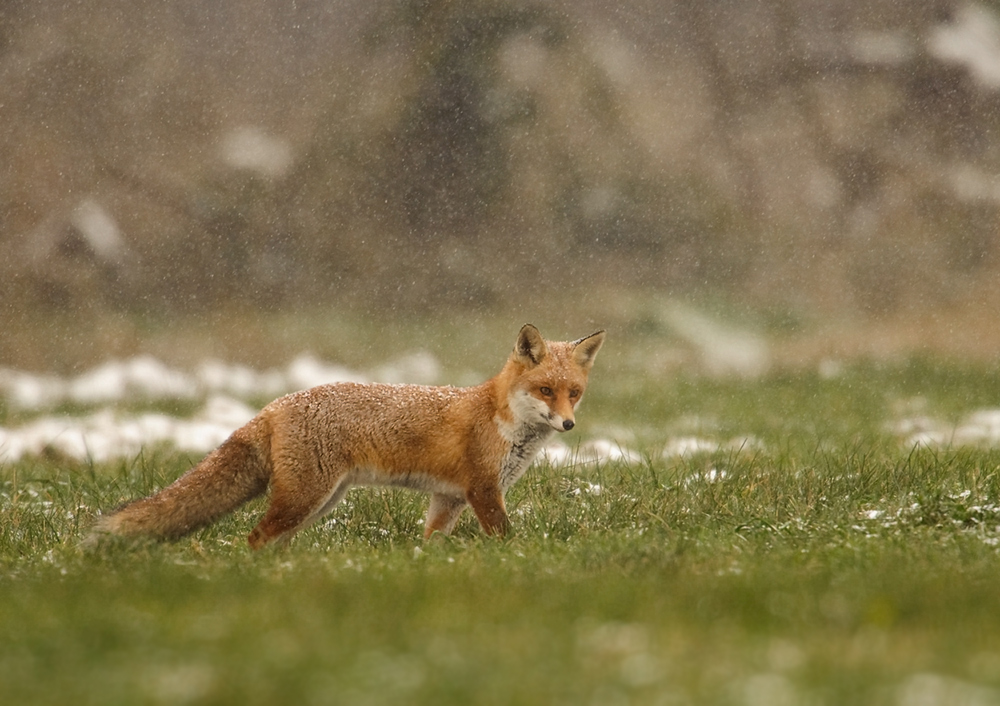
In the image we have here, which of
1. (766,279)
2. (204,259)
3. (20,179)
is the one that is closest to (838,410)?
(766,279)

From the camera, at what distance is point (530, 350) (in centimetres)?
758

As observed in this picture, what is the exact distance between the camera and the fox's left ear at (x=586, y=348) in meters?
7.74

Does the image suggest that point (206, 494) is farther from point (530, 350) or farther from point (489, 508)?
point (530, 350)

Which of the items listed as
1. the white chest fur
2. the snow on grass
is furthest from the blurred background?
the white chest fur

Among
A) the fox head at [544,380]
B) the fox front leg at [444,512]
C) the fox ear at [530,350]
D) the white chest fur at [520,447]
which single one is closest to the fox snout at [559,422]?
the fox head at [544,380]

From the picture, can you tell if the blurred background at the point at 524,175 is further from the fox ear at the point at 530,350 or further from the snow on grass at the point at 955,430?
the fox ear at the point at 530,350

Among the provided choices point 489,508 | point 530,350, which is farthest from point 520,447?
point 530,350

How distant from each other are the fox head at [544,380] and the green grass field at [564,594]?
767mm

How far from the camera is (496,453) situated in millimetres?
7469

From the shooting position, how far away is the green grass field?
3.73 metres

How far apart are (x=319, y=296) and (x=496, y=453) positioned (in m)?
10.1

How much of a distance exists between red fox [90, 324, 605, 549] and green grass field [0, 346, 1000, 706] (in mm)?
278

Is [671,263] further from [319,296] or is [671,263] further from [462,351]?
[319,296]

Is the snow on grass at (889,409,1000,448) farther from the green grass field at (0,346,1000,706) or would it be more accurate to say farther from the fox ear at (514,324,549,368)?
the fox ear at (514,324,549,368)
